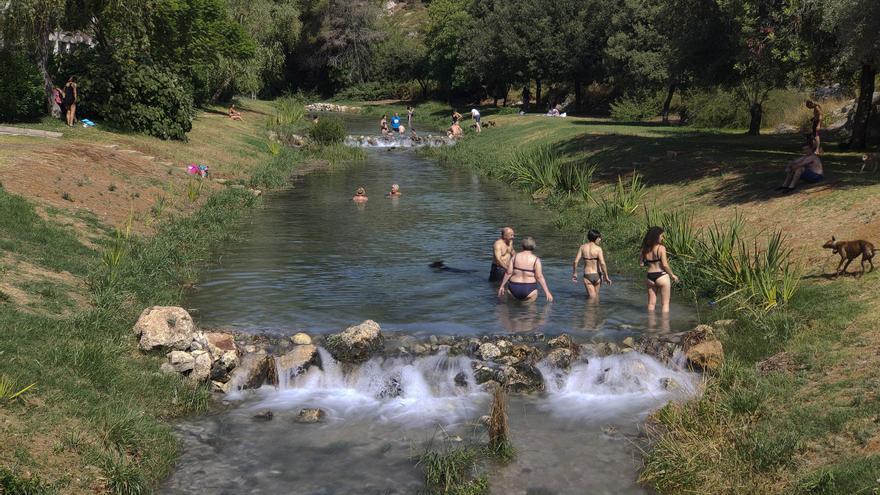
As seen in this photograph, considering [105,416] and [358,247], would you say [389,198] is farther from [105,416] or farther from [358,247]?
[105,416]

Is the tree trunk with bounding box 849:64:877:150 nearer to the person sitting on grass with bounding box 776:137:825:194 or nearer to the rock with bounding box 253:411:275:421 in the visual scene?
the person sitting on grass with bounding box 776:137:825:194

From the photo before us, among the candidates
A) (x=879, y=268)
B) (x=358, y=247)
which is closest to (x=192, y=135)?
(x=358, y=247)

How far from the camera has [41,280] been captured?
1440cm

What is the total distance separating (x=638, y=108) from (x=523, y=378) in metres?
45.4

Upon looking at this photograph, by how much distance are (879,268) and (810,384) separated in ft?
15.0

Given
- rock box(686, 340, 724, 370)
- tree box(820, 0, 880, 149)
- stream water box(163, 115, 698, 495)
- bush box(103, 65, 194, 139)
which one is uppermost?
tree box(820, 0, 880, 149)

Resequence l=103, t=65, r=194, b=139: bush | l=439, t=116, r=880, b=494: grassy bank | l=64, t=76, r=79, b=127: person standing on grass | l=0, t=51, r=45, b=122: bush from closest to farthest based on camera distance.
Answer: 1. l=439, t=116, r=880, b=494: grassy bank
2. l=0, t=51, r=45, b=122: bush
3. l=64, t=76, r=79, b=127: person standing on grass
4. l=103, t=65, r=194, b=139: bush

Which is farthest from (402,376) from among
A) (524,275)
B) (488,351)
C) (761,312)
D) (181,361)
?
(761,312)

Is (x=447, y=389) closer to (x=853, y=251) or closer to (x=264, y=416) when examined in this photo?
(x=264, y=416)

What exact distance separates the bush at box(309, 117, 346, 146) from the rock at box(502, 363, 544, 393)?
35.6m

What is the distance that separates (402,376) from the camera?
13.4m

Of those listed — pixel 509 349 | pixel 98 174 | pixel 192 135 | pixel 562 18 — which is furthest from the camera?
pixel 562 18

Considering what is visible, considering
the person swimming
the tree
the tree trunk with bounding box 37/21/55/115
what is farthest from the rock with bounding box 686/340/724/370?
the tree trunk with bounding box 37/21/55/115

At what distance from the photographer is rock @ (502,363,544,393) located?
13.1 meters
